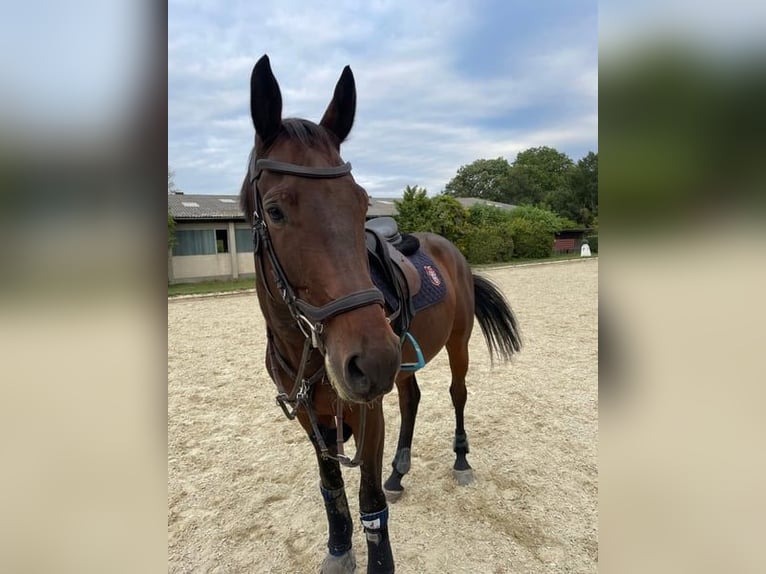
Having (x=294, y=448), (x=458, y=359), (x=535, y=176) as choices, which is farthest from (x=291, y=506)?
(x=535, y=176)

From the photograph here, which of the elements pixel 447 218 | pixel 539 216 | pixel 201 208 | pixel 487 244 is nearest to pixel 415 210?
pixel 447 218

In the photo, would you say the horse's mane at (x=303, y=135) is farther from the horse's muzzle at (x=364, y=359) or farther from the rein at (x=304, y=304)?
the horse's muzzle at (x=364, y=359)

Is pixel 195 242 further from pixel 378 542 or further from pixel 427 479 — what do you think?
pixel 378 542

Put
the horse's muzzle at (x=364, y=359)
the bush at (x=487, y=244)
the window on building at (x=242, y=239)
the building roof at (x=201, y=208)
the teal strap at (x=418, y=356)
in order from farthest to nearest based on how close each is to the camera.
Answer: the bush at (x=487, y=244), the window on building at (x=242, y=239), the building roof at (x=201, y=208), the teal strap at (x=418, y=356), the horse's muzzle at (x=364, y=359)

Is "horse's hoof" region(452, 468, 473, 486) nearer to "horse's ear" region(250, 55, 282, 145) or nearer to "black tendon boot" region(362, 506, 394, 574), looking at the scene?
"black tendon boot" region(362, 506, 394, 574)

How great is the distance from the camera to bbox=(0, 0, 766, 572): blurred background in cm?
52

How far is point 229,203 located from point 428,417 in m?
24.1

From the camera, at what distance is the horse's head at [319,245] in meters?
1.40

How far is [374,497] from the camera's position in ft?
7.12

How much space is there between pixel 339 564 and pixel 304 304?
1.83 metres

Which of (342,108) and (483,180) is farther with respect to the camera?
(483,180)

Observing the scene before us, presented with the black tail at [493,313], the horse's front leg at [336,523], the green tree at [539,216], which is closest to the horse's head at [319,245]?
the horse's front leg at [336,523]
